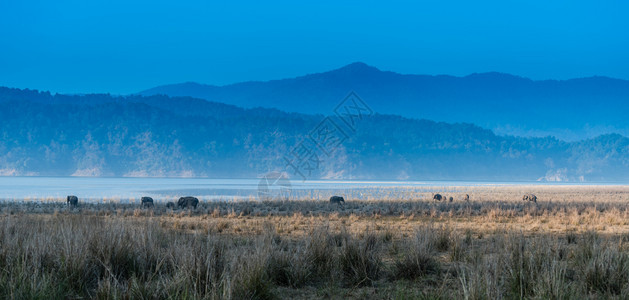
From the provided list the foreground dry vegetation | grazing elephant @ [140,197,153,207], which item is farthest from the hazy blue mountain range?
the foreground dry vegetation

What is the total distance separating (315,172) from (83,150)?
5789cm

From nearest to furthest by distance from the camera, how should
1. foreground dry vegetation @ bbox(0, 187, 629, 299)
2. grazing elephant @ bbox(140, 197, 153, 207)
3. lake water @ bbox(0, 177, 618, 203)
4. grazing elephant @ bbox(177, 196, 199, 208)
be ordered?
1. foreground dry vegetation @ bbox(0, 187, 629, 299)
2. grazing elephant @ bbox(177, 196, 199, 208)
3. grazing elephant @ bbox(140, 197, 153, 207)
4. lake water @ bbox(0, 177, 618, 203)

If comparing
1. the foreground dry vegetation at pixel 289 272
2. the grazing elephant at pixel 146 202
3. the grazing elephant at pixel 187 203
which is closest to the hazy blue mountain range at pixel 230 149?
the grazing elephant at pixel 146 202

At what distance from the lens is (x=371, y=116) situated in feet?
535

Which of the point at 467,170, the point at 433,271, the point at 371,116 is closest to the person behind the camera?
the point at 433,271

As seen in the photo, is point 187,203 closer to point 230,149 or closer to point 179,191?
point 179,191

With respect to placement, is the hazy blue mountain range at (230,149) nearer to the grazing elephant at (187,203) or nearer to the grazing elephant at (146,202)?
the grazing elephant at (146,202)

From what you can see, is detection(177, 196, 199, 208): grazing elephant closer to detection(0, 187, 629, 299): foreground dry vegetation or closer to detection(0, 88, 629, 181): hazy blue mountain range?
detection(0, 187, 629, 299): foreground dry vegetation

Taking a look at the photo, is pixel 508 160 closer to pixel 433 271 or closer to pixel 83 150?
pixel 83 150

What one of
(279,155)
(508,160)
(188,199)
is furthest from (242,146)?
(188,199)

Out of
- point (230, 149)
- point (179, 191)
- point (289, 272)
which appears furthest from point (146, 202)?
point (230, 149)


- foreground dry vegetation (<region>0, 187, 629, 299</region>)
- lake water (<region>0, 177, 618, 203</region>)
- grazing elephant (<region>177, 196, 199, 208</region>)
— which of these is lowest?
foreground dry vegetation (<region>0, 187, 629, 299</region>)

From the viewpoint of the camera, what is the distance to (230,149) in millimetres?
140000

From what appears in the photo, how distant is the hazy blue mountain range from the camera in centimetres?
13575
